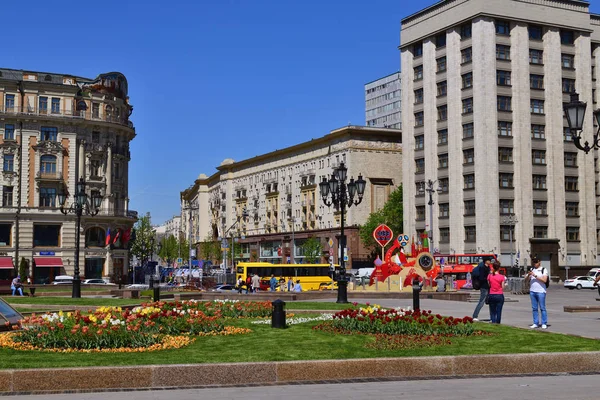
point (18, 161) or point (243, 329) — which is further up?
point (18, 161)

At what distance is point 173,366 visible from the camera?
470 inches

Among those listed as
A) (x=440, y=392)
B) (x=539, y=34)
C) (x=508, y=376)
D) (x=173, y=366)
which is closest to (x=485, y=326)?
(x=508, y=376)

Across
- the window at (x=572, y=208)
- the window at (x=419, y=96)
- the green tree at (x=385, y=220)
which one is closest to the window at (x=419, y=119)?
the window at (x=419, y=96)

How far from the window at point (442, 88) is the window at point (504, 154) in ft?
27.8

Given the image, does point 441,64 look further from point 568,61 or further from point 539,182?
point 539,182

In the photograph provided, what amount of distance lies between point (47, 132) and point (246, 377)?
64340mm

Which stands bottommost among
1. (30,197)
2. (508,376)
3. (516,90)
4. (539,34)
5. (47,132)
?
(508,376)

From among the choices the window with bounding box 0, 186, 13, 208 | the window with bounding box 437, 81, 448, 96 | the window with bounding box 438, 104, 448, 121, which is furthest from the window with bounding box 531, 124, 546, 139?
the window with bounding box 0, 186, 13, 208

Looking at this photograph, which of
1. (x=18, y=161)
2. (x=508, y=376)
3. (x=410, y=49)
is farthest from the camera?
(x=410, y=49)

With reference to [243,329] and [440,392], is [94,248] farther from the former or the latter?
[440,392]

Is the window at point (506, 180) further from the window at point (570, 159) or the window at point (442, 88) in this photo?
the window at point (442, 88)

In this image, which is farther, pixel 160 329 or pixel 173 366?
pixel 160 329

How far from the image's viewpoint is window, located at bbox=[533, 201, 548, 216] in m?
75.8

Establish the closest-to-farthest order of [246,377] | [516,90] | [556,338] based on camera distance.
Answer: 1. [246,377]
2. [556,338]
3. [516,90]
